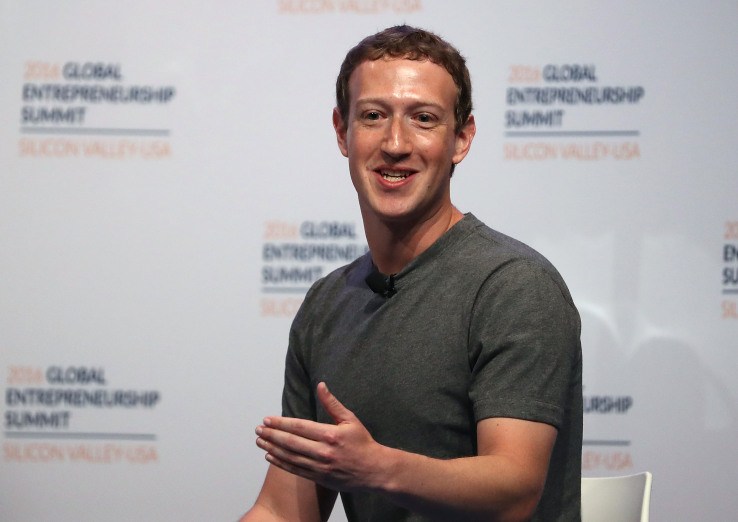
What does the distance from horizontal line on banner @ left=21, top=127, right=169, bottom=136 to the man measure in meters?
1.54

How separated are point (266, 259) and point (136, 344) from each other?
1.78ft

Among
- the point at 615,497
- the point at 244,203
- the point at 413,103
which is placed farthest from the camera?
the point at 244,203

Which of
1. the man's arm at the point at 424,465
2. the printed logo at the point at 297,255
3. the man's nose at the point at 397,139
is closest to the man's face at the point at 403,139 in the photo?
the man's nose at the point at 397,139

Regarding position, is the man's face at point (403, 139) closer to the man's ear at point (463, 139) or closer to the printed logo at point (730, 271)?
the man's ear at point (463, 139)

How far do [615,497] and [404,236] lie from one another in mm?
876

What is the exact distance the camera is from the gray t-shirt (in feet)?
4.92

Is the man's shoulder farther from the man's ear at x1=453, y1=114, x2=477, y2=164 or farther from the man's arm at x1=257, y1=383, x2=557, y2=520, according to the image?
the man's arm at x1=257, y1=383, x2=557, y2=520

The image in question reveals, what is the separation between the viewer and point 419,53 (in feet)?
5.82

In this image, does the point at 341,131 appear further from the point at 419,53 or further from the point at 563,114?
the point at 563,114

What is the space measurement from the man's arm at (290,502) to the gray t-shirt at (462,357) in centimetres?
12

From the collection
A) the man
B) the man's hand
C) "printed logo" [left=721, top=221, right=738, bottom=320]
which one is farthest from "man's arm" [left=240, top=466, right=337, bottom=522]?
"printed logo" [left=721, top=221, right=738, bottom=320]

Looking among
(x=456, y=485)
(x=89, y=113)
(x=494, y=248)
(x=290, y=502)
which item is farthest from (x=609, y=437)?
(x=89, y=113)

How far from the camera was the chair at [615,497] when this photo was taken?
2.15 m

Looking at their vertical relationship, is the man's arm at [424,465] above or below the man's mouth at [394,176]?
below
